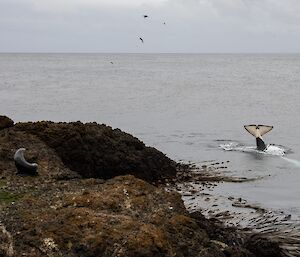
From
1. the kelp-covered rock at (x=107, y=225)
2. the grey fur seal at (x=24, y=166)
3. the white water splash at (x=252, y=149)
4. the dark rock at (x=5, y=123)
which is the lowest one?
the white water splash at (x=252, y=149)

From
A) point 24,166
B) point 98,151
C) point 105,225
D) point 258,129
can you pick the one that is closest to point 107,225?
point 105,225

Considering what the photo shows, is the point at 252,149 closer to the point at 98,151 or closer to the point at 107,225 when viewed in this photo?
the point at 98,151

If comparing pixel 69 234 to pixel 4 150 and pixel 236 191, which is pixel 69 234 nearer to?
pixel 4 150

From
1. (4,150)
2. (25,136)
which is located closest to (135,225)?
(4,150)

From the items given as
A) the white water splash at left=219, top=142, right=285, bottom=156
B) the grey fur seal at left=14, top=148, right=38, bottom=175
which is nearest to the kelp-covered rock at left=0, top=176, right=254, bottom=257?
the grey fur seal at left=14, top=148, right=38, bottom=175

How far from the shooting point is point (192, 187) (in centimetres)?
1906

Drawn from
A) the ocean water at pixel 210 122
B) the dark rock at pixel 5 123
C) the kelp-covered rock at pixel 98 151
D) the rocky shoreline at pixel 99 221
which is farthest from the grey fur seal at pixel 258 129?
the rocky shoreline at pixel 99 221

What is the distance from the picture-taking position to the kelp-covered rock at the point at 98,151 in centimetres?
1839

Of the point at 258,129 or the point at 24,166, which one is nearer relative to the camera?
the point at 24,166

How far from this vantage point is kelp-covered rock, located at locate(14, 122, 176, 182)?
1839 centimetres

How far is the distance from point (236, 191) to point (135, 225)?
9.44 metres

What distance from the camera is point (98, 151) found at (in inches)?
751

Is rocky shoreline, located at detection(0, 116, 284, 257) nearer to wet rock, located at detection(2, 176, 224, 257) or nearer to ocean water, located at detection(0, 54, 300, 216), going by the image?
wet rock, located at detection(2, 176, 224, 257)

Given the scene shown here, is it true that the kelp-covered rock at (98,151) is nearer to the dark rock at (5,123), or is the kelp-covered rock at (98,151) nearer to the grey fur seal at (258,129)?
the dark rock at (5,123)
